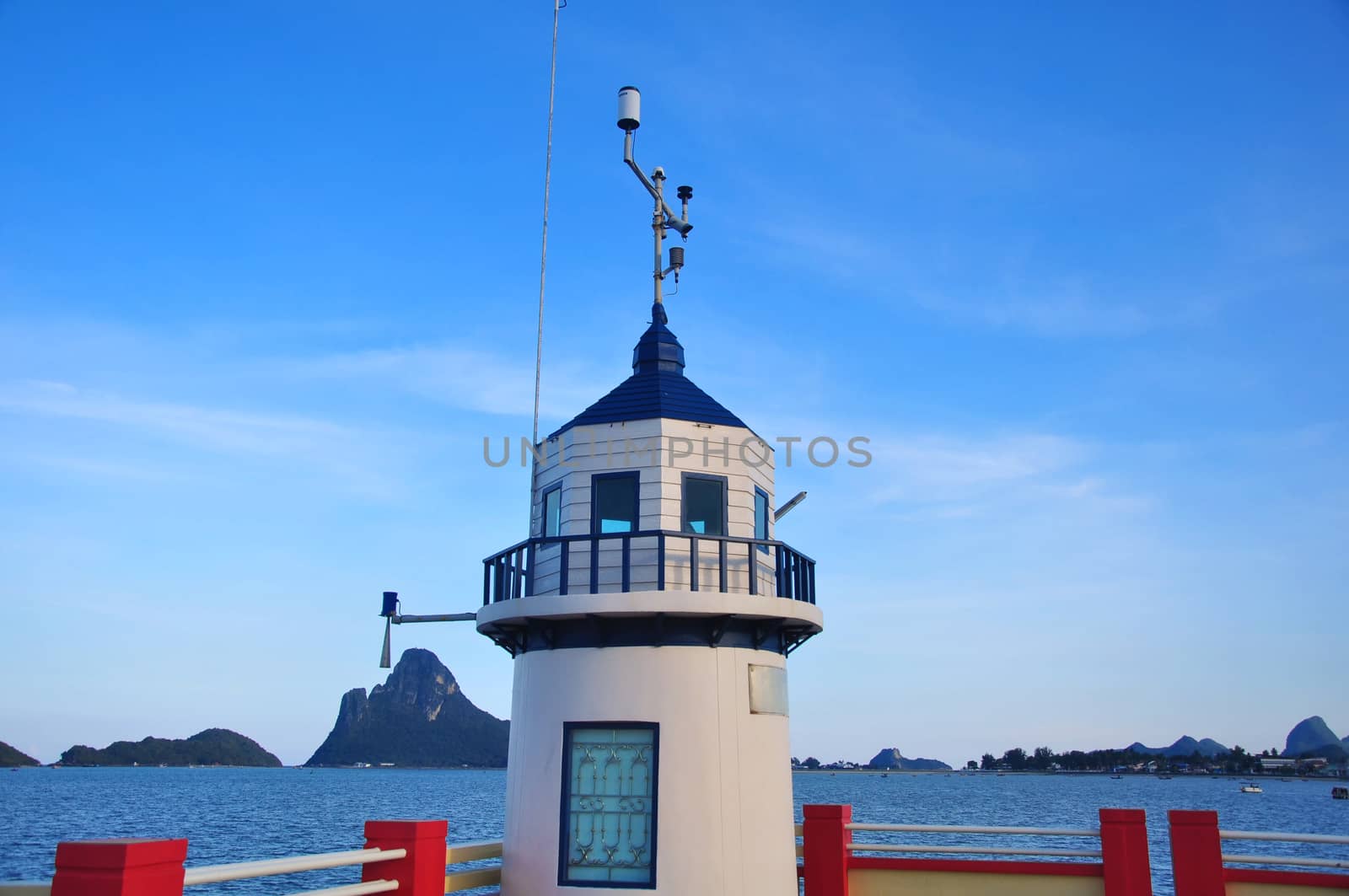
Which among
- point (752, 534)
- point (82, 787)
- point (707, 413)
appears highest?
point (707, 413)

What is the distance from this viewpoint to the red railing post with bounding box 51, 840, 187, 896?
721cm

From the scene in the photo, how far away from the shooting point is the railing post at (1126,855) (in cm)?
1280

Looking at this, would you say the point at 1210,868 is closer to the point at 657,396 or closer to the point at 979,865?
the point at 979,865

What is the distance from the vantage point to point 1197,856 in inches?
486

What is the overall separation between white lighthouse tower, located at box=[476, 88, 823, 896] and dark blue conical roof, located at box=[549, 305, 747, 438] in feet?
0.13

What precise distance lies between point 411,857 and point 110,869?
4163mm

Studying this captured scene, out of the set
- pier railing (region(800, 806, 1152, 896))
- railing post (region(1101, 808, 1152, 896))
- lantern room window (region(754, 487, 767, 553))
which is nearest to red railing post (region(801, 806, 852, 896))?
pier railing (region(800, 806, 1152, 896))

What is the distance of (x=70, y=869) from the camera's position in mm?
7316

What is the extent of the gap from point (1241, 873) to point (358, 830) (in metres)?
83.7

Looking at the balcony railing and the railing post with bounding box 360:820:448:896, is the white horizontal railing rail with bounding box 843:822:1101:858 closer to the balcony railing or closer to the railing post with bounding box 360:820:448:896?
the balcony railing

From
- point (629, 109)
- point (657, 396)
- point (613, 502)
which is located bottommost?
point (613, 502)

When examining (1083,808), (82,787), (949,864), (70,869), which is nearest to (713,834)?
(949,864)

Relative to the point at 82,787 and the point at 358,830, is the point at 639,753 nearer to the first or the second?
the point at 358,830

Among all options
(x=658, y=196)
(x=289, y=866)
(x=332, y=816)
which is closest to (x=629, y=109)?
(x=658, y=196)
